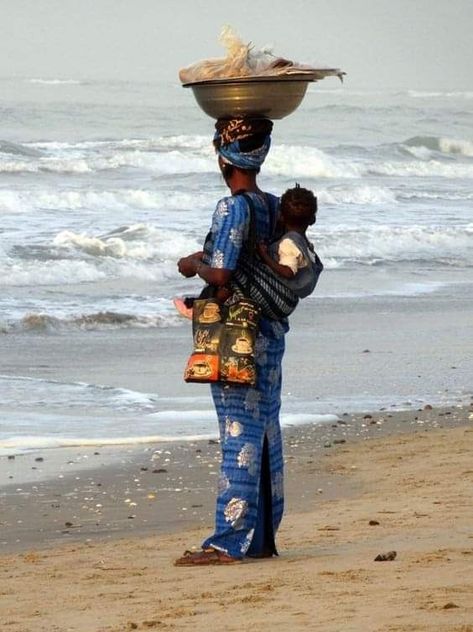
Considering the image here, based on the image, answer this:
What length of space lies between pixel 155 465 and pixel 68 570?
228 cm

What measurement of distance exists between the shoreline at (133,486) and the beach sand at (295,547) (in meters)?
0.01

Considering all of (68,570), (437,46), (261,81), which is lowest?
(68,570)

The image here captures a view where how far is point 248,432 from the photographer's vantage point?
5.14m

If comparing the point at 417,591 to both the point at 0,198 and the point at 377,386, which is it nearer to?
the point at 377,386

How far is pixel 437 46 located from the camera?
4038 inches

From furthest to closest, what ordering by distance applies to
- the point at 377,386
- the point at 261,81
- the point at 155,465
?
the point at 377,386 < the point at 155,465 < the point at 261,81

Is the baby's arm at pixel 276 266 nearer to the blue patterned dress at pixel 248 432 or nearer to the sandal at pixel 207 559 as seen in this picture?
the blue patterned dress at pixel 248 432

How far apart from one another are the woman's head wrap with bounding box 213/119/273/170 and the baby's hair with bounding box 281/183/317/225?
0.16m

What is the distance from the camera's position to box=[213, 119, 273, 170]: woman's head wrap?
5148mm

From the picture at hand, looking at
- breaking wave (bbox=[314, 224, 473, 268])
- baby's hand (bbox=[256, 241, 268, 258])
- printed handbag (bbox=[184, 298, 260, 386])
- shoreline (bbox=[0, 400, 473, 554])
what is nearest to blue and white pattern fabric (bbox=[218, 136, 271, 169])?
baby's hand (bbox=[256, 241, 268, 258])

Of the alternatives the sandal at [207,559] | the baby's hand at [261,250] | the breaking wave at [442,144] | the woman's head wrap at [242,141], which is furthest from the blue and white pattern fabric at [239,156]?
the breaking wave at [442,144]

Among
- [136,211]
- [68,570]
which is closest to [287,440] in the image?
[68,570]

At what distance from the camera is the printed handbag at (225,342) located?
16.5 ft

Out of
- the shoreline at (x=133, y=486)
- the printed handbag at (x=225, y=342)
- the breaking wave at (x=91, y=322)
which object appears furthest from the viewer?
the breaking wave at (x=91, y=322)
